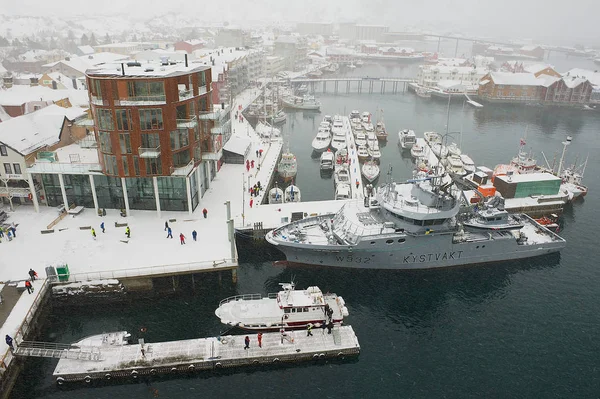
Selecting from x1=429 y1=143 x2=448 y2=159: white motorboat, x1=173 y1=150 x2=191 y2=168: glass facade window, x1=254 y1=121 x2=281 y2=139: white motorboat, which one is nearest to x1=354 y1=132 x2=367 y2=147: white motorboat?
x1=429 y1=143 x2=448 y2=159: white motorboat

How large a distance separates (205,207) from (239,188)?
8.22 metres

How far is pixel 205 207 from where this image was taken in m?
57.1

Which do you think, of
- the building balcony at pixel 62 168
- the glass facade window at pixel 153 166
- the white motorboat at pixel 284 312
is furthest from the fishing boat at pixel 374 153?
the building balcony at pixel 62 168

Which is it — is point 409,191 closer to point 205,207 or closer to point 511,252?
point 511,252

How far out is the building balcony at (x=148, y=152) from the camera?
4900cm

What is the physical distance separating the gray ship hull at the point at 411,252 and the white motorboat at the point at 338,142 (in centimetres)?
4718

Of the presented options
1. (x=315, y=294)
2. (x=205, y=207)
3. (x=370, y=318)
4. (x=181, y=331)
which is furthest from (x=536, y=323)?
(x=205, y=207)

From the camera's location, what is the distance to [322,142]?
319 feet

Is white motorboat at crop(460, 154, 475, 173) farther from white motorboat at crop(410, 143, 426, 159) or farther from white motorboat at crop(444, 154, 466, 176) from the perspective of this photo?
white motorboat at crop(410, 143, 426, 159)

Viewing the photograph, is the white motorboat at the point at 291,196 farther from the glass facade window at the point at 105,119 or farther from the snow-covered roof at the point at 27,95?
the snow-covered roof at the point at 27,95

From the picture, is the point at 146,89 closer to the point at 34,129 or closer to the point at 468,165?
the point at 34,129

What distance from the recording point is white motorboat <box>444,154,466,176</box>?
7962 centimetres

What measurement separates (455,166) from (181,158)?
5357 centimetres

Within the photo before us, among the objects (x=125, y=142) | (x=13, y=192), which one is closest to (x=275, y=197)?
(x=125, y=142)
